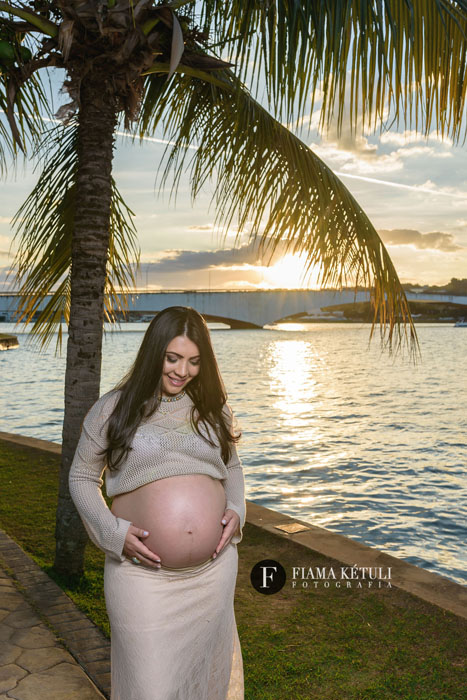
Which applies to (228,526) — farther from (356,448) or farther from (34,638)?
(356,448)

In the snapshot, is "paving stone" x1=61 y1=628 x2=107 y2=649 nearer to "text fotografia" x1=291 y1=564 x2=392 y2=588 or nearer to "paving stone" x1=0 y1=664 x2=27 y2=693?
"paving stone" x1=0 y1=664 x2=27 y2=693

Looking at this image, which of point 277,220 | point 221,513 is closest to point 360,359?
point 277,220

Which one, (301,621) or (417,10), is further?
(301,621)

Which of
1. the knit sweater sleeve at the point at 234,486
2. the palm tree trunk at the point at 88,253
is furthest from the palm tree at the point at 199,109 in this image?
the knit sweater sleeve at the point at 234,486

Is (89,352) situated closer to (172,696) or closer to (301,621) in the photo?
(301,621)

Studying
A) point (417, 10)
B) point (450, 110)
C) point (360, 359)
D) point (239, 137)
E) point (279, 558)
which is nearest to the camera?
point (417, 10)

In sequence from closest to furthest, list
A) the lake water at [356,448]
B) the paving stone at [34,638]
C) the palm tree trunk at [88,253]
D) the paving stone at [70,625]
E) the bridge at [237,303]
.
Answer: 1. the paving stone at [34,638]
2. the paving stone at [70,625]
3. the palm tree trunk at [88,253]
4. the lake water at [356,448]
5. the bridge at [237,303]

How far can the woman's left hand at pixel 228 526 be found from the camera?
98.7 inches

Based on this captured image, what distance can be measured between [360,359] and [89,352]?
42101 mm

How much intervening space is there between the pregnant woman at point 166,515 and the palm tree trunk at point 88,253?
2088 mm

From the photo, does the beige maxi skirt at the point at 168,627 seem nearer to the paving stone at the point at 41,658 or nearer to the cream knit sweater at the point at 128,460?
the cream knit sweater at the point at 128,460

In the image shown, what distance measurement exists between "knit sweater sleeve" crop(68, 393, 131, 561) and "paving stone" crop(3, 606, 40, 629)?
200cm

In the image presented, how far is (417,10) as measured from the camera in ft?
12.0

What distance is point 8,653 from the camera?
12.0 ft
